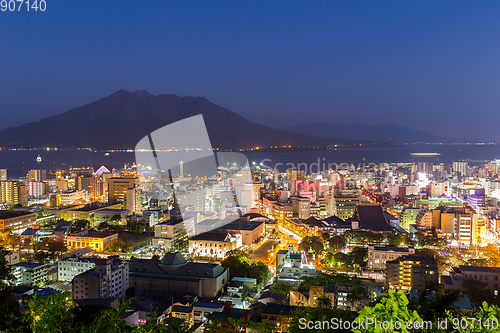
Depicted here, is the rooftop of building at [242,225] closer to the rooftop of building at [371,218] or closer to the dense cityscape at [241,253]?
the dense cityscape at [241,253]

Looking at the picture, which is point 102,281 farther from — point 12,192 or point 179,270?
point 12,192

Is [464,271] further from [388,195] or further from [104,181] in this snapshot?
[104,181]

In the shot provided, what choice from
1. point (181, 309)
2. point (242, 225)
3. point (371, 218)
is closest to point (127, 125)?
point (242, 225)

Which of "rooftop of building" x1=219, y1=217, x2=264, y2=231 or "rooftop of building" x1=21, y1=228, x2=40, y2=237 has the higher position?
"rooftop of building" x1=219, y1=217, x2=264, y2=231

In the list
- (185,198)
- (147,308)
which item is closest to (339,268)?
(147,308)

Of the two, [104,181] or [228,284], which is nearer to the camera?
[228,284]

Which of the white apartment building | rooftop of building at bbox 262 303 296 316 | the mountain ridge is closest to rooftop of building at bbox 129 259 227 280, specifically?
the white apartment building

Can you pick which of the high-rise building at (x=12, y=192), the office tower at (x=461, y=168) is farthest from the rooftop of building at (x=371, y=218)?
the office tower at (x=461, y=168)

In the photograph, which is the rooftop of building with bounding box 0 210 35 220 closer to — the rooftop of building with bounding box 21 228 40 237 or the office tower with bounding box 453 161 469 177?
the rooftop of building with bounding box 21 228 40 237
